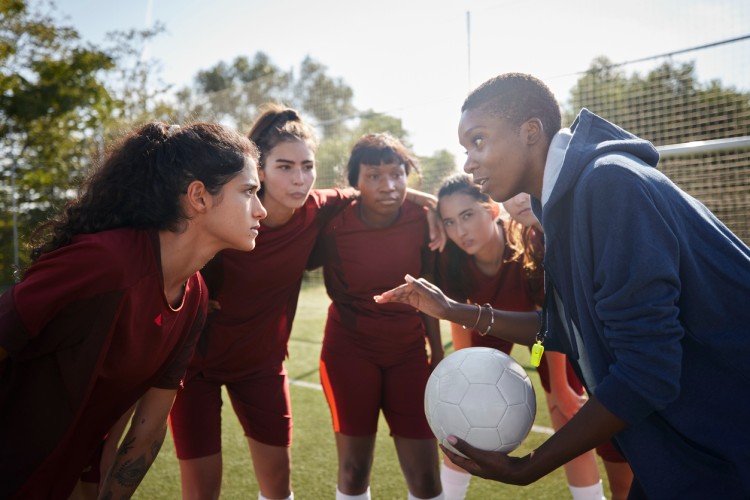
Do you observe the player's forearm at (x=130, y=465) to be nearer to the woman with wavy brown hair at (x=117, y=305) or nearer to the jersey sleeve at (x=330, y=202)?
the woman with wavy brown hair at (x=117, y=305)

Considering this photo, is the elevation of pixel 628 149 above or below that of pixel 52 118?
below

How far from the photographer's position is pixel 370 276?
341 cm

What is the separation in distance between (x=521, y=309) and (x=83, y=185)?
2605 millimetres

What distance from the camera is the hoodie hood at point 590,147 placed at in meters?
1.70

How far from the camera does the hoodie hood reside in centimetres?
170

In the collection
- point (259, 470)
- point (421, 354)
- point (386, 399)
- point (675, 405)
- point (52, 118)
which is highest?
point (52, 118)

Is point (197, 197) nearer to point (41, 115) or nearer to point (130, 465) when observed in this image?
point (130, 465)

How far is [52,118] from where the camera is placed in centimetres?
1791

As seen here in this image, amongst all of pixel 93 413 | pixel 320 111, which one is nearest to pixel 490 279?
pixel 93 413

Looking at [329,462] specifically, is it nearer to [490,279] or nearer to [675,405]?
[490,279]

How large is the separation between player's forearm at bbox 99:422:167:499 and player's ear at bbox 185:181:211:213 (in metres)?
0.98

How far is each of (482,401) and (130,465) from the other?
1415 mm

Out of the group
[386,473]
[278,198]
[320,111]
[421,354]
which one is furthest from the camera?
[320,111]

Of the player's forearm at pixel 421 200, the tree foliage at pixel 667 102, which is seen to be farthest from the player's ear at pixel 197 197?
the tree foliage at pixel 667 102
